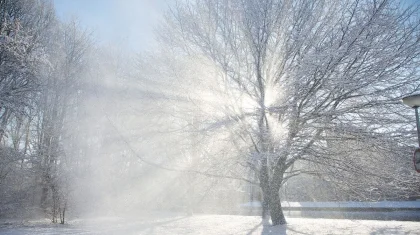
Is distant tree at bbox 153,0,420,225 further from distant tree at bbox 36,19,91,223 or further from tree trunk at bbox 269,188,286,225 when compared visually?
distant tree at bbox 36,19,91,223

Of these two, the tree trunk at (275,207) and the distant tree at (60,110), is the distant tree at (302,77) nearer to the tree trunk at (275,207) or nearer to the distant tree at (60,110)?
the tree trunk at (275,207)

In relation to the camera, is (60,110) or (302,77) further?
(60,110)

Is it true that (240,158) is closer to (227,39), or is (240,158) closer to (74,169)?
(227,39)

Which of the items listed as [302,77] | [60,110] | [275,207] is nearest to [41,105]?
[60,110]

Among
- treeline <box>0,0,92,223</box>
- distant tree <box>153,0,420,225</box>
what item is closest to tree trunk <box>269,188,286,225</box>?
distant tree <box>153,0,420,225</box>

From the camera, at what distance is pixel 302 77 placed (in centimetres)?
753

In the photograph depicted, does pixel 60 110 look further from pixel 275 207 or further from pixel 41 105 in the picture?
pixel 275 207

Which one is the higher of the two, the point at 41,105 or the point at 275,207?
the point at 41,105

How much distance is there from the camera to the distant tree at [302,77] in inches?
301

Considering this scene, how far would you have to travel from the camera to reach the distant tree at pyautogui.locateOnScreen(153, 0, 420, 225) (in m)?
7.63

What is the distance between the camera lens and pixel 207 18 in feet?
30.4

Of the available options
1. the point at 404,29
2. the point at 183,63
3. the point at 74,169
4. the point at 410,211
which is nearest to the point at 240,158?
the point at 183,63

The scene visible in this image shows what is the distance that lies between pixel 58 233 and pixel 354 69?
32.4 feet

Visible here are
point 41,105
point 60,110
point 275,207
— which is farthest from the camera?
point 60,110
